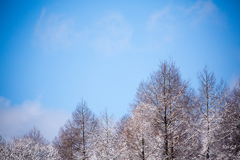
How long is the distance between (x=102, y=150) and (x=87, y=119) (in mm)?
5495

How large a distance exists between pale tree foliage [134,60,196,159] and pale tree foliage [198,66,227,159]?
6.45 feet

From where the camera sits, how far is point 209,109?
14.6 metres

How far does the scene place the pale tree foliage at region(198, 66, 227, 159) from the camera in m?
13.6

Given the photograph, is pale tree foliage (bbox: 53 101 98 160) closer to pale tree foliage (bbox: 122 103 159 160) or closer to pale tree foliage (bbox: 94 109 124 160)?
pale tree foliage (bbox: 94 109 124 160)

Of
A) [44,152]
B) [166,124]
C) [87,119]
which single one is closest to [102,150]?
[87,119]

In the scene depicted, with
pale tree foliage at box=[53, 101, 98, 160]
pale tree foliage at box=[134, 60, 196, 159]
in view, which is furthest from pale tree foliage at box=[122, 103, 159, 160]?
pale tree foliage at box=[53, 101, 98, 160]

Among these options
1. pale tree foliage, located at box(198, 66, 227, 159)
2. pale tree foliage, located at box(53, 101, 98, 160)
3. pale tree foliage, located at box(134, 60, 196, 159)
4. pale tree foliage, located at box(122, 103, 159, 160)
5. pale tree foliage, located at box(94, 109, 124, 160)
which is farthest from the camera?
pale tree foliage, located at box(53, 101, 98, 160)

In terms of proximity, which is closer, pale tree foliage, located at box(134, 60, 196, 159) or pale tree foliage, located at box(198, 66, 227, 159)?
pale tree foliage, located at box(134, 60, 196, 159)

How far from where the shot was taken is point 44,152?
2073 centimetres

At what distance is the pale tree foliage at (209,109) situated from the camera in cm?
1362

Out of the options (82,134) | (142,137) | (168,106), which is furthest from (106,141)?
(168,106)

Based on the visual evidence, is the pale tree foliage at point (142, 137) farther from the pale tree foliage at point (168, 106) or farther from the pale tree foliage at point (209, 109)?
the pale tree foliage at point (209, 109)

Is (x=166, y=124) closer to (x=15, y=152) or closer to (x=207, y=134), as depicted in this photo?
(x=207, y=134)

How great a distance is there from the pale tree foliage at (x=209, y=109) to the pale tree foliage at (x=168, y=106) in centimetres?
197
